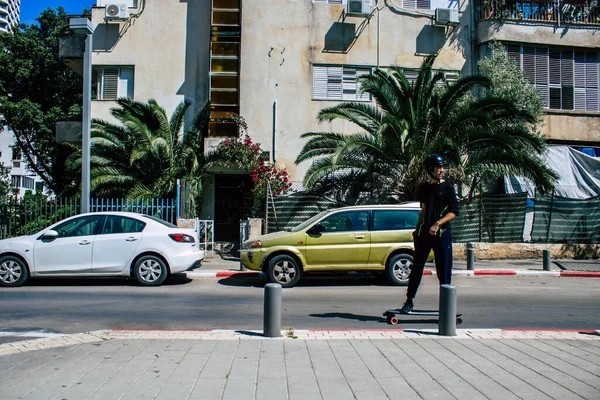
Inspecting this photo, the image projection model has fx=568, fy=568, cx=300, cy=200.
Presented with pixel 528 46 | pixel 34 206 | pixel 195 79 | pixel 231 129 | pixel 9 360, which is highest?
pixel 528 46

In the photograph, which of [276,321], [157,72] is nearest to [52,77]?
[157,72]

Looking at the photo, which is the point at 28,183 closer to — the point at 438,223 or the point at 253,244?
the point at 253,244

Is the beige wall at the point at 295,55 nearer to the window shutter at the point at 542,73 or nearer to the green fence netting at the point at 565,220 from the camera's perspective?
the window shutter at the point at 542,73

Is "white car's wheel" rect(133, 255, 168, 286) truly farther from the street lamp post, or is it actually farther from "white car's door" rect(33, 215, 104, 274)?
the street lamp post

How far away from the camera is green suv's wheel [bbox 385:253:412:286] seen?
12.0 metres

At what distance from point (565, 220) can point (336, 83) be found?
933cm

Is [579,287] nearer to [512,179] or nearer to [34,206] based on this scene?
[512,179]

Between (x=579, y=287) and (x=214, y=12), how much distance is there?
15.5 m

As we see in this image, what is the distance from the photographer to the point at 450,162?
52.7 ft

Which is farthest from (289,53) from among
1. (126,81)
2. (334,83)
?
(126,81)

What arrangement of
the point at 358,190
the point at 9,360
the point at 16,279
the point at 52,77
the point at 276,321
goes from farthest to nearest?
the point at 52,77, the point at 358,190, the point at 16,279, the point at 276,321, the point at 9,360

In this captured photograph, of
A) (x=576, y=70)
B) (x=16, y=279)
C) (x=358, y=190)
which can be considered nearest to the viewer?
(x=16, y=279)

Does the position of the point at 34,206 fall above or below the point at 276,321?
above

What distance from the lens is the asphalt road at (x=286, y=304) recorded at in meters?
8.14
